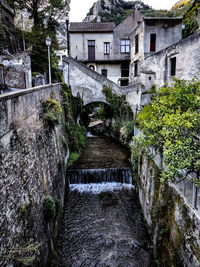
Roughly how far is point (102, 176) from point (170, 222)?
7176mm

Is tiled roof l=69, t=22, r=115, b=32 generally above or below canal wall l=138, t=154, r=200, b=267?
above

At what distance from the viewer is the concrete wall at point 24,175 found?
16.6ft

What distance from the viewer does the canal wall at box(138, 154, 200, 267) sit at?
542cm

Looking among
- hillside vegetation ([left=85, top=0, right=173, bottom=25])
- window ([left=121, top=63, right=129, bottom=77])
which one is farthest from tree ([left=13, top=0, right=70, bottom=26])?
hillside vegetation ([left=85, top=0, right=173, bottom=25])

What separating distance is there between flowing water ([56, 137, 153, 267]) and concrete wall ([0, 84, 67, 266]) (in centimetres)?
130

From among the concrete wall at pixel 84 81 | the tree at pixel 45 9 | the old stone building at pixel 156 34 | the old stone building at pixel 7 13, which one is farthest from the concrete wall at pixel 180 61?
the old stone building at pixel 7 13

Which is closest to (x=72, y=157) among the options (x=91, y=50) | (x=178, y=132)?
(x=178, y=132)

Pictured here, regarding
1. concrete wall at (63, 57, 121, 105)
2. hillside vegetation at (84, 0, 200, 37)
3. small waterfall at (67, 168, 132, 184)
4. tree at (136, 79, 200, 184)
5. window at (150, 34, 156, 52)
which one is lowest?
small waterfall at (67, 168, 132, 184)

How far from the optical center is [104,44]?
2695cm

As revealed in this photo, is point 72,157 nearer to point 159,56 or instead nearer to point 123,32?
point 159,56

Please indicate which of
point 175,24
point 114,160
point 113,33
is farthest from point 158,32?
point 114,160

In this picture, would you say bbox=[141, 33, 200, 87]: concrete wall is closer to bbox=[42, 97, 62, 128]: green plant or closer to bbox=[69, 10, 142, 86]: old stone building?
bbox=[69, 10, 142, 86]: old stone building

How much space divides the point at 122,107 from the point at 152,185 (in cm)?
1186

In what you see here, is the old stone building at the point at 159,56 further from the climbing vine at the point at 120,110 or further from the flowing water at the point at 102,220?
the flowing water at the point at 102,220
